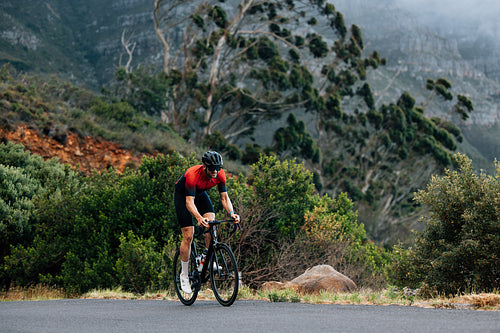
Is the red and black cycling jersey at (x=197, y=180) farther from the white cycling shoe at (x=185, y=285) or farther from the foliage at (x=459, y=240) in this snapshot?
the foliage at (x=459, y=240)

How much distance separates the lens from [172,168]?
1532 cm

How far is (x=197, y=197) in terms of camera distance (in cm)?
719

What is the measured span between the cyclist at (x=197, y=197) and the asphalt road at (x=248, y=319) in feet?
2.78

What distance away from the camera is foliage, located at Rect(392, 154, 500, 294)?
9.26 metres

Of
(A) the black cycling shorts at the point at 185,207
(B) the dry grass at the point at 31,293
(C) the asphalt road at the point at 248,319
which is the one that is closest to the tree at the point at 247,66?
(B) the dry grass at the point at 31,293

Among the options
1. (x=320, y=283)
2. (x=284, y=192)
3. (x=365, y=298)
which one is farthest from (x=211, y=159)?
(x=284, y=192)

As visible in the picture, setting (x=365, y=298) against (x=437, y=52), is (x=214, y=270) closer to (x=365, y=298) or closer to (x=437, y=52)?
(x=365, y=298)

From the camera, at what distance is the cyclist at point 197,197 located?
6.64 metres

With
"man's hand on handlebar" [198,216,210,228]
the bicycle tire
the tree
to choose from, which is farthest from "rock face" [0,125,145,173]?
"man's hand on handlebar" [198,216,210,228]

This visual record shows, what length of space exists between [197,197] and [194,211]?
0.58 metres

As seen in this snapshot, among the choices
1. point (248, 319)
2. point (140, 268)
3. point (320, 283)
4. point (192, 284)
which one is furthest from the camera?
point (140, 268)

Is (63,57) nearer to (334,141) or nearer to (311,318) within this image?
(334,141)

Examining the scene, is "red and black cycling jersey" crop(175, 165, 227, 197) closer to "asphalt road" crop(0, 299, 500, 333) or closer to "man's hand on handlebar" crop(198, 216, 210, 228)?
"man's hand on handlebar" crop(198, 216, 210, 228)

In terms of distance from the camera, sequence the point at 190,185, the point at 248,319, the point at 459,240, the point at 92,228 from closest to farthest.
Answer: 1. the point at 248,319
2. the point at 190,185
3. the point at 459,240
4. the point at 92,228
